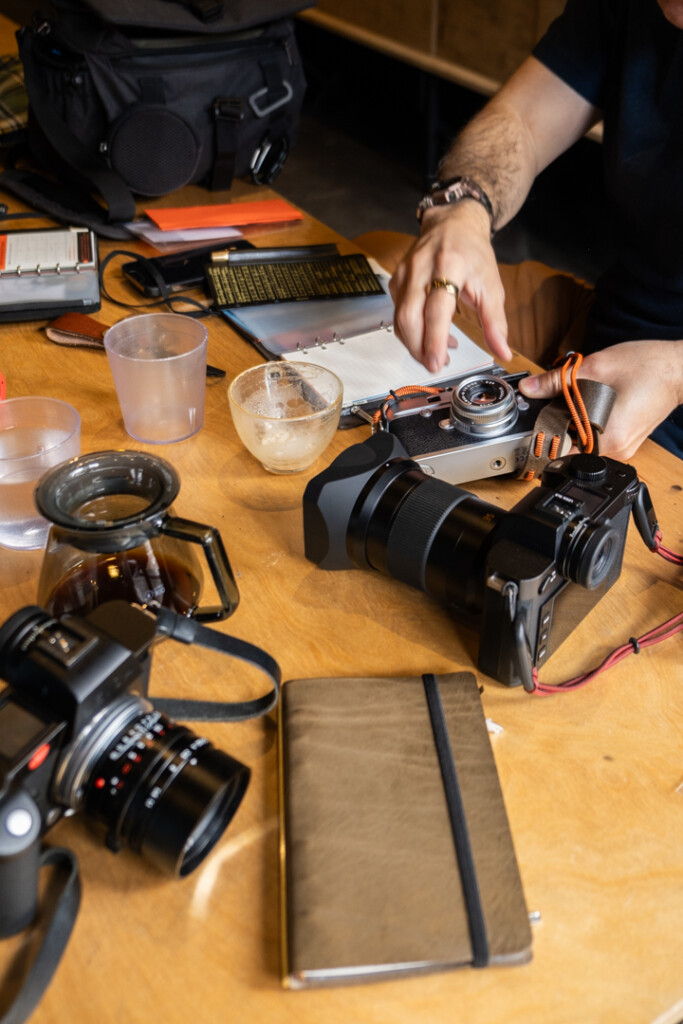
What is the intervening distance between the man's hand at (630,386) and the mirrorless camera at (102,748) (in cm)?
57

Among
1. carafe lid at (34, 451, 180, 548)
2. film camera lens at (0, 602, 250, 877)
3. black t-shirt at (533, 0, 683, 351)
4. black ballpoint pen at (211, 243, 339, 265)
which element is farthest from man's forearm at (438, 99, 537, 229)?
film camera lens at (0, 602, 250, 877)

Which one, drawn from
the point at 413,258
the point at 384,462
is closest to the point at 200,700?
the point at 384,462

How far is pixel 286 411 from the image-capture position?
1027mm

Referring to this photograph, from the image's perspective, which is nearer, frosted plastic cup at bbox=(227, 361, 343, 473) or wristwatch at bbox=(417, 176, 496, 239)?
frosted plastic cup at bbox=(227, 361, 343, 473)

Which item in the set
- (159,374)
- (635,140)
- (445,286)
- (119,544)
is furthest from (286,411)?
(635,140)

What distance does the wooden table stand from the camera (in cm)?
56

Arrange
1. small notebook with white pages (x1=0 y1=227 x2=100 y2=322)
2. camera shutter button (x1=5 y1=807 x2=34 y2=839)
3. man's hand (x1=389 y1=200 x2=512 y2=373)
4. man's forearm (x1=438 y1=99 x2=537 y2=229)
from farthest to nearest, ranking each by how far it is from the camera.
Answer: man's forearm (x1=438 y1=99 x2=537 y2=229) → small notebook with white pages (x1=0 y1=227 x2=100 y2=322) → man's hand (x1=389 y1=200 x2=512 y2=373) → camera shutter button (x1=5 y1=807 x2=34 y2=839)

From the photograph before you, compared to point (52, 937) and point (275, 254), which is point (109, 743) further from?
point (275, 254)

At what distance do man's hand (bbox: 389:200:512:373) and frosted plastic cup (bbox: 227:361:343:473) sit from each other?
0.42ft

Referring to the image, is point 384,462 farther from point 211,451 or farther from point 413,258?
point 413,258

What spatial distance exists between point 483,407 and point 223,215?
763 millimetres

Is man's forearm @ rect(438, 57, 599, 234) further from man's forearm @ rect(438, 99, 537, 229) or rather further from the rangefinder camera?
the rangefinder camera

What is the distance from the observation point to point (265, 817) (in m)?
0.66

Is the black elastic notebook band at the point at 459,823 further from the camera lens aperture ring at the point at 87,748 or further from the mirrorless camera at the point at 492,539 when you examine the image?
the camera lens aperture ring at the point at 87,748
